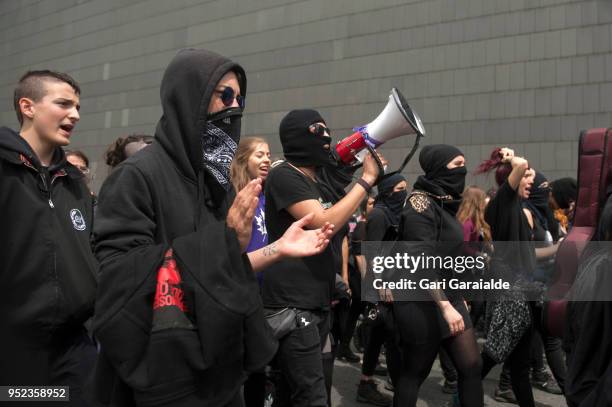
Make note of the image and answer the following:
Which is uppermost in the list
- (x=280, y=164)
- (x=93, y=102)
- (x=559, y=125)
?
(x=93, y=102)

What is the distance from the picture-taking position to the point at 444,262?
4023 mm

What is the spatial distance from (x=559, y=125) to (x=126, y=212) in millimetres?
13156

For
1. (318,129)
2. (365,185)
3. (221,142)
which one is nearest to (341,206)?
(365,185)

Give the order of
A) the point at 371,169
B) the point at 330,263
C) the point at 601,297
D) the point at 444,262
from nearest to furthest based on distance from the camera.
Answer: the point at 601,297
the point at 371,169
the point at 330,263
the point at 444,262

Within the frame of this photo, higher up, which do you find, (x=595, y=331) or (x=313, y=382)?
(x=595, y=331)

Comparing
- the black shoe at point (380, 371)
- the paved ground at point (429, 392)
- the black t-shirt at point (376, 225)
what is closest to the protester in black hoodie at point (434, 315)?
the paved ground at point (429, 392)

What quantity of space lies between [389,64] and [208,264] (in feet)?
49.1

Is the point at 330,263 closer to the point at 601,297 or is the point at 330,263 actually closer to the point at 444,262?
the point at 444,262

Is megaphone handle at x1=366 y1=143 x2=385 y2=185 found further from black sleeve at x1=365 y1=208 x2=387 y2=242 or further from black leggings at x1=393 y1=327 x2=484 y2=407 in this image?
black sleeve at x1=365 y1=208 x2=387 y2=242

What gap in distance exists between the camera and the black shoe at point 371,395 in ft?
17.3

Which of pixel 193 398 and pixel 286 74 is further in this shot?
pixel 286 74

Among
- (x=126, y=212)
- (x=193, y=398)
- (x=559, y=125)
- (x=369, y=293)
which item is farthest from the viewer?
(x=559, y=125)

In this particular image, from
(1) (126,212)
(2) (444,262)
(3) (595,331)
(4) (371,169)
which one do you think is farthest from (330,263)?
(1) (126,212)

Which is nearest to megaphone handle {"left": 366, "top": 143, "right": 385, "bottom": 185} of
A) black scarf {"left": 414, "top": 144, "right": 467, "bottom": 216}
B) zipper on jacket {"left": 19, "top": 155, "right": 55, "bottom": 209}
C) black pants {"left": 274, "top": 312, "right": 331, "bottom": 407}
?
black pants {"left": 274, "top": 312, "right": 331, "bottom": 407}
